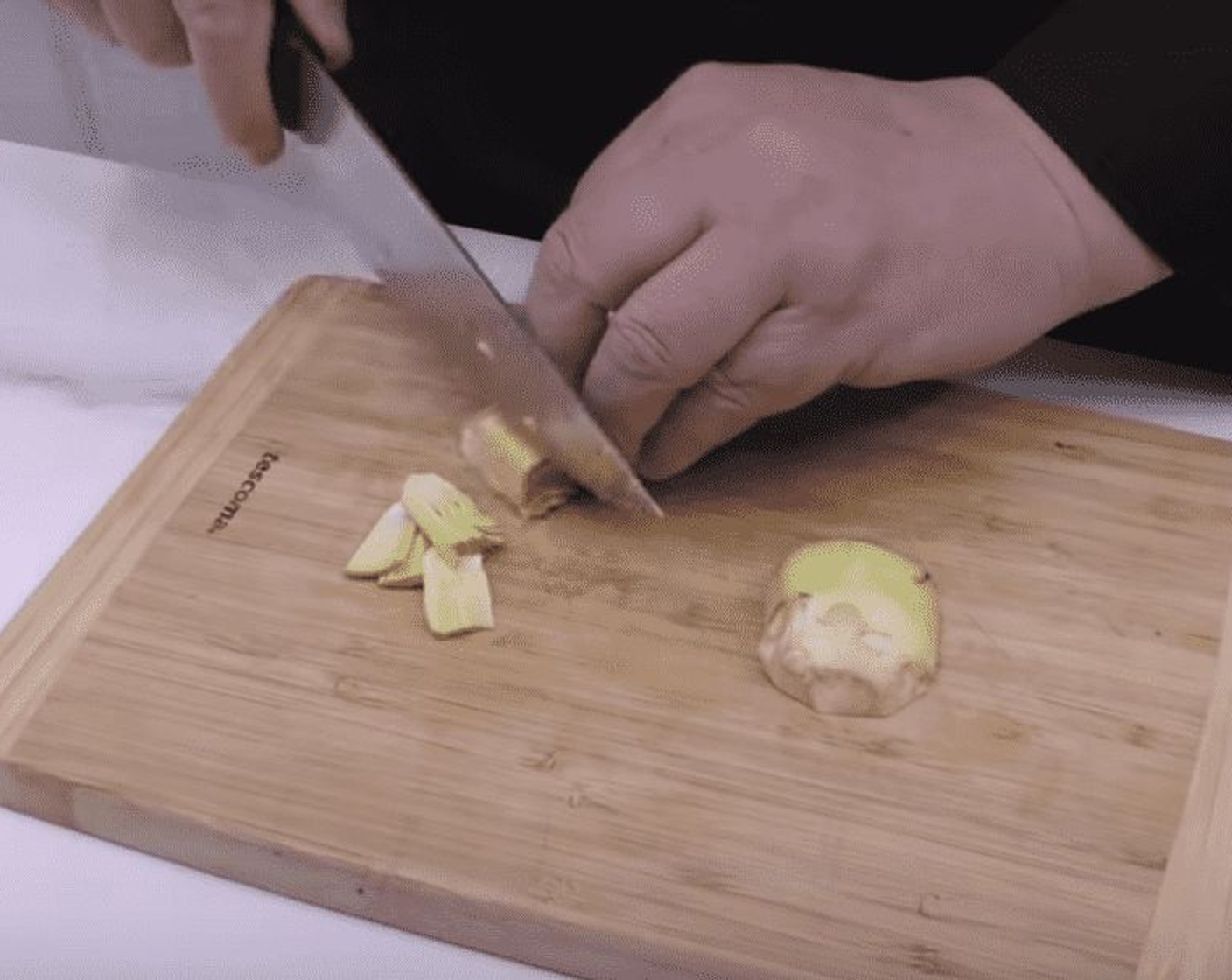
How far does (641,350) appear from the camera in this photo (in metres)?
0.91

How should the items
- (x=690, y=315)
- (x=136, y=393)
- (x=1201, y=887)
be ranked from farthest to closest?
1. (x=136, y=393)
2. (x=690, y=315)
3. (x=1201, y=887)

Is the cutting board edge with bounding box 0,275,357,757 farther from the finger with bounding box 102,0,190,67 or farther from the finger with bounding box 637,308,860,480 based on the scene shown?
the finger with bounding box 637,308,860,480

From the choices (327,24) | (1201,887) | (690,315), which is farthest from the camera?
(327,24)

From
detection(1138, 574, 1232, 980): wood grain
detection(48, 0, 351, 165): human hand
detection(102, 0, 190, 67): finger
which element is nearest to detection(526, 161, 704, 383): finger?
detection(48, 0, 351, 165): human hand

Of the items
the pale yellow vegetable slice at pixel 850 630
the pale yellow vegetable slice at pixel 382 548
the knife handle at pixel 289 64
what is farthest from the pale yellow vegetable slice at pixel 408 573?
the knife handle at pixel 289 64

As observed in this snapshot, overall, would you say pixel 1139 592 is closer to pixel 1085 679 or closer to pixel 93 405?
pixel 1085 679

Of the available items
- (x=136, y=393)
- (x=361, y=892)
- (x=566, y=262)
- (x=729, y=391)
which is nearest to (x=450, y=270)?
(x=566, y=262)

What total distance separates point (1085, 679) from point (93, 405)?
0.78 meters

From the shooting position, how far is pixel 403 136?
1.35 metres

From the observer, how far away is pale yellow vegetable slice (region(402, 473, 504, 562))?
95 centimetres

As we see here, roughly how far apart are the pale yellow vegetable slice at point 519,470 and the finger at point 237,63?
258mm

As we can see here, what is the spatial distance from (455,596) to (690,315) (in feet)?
0.77

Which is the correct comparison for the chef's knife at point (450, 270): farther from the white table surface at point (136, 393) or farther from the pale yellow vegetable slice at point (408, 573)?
the white table surface at point (136, 393)

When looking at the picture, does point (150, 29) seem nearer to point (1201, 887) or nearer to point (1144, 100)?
point (1144, 100)
